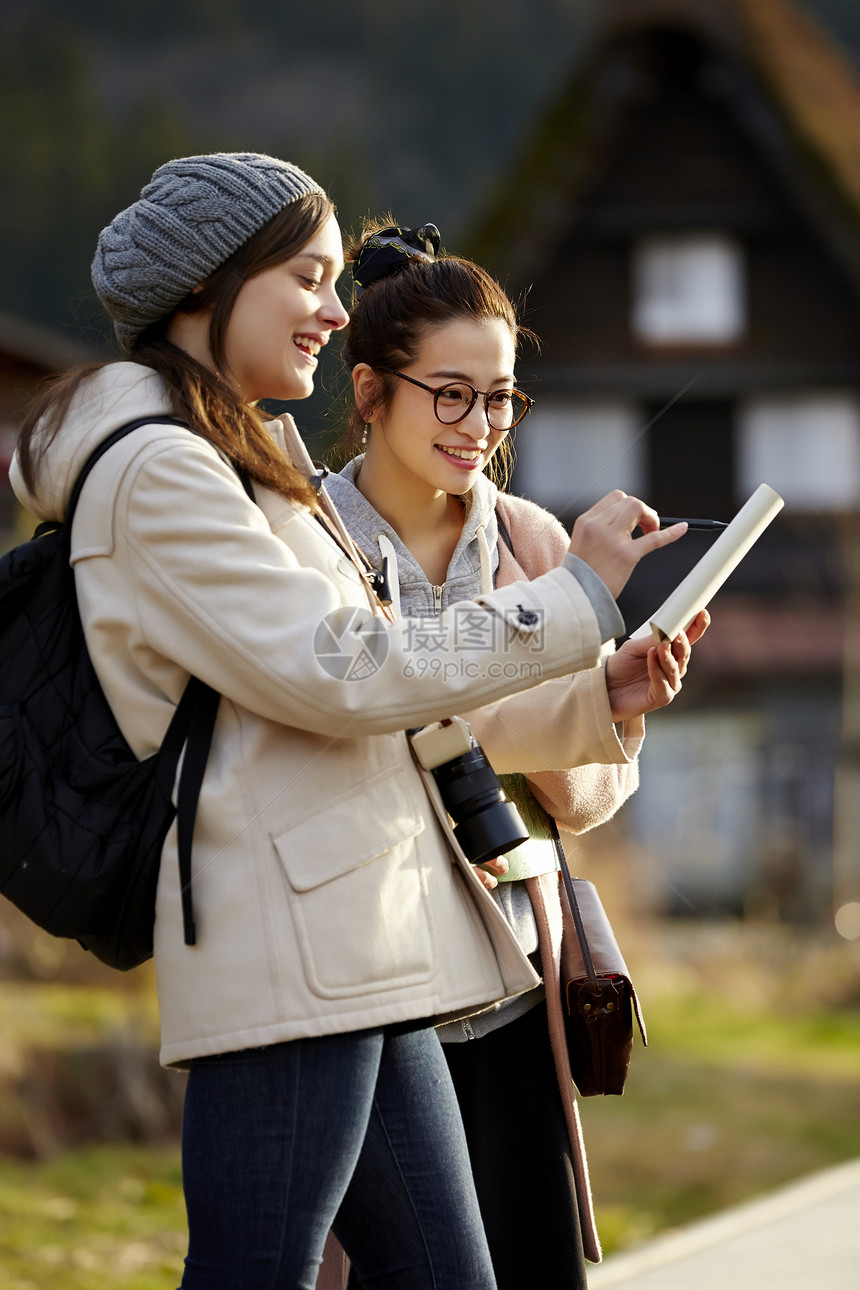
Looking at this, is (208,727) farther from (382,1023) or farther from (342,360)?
(342,360)

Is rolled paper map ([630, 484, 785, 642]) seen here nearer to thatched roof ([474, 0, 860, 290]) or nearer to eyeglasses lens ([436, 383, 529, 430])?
eyeglasses lens ([436, 383, 529, 430])

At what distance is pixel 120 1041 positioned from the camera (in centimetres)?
574

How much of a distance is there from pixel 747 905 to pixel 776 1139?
15.0 ft

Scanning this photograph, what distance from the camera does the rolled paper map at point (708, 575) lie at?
74.6 inches

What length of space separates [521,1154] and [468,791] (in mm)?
656

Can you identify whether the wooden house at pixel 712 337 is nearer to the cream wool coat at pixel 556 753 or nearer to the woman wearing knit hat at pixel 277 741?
the cream wool coat at pixel 556 753

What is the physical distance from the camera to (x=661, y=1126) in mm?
6211

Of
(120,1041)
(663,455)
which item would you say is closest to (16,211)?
(663,455)

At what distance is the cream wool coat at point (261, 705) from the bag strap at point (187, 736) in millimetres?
14

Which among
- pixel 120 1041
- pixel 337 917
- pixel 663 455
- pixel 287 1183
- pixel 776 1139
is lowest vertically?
pixel 776 1139

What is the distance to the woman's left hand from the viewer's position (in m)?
2.03

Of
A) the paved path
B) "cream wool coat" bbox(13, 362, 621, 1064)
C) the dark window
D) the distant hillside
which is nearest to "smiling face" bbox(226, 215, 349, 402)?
"cream wool coat" bbox(13, 362, 621, 1064)

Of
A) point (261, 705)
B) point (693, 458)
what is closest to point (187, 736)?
point (261, 705)

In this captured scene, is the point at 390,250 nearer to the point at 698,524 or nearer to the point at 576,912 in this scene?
the point at 698,524
